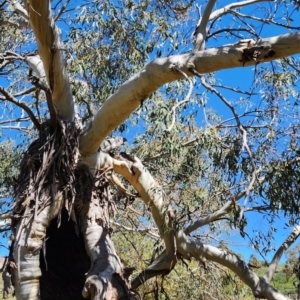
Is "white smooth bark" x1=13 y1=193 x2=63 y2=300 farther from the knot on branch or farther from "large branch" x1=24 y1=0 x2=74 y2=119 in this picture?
the knot on branch

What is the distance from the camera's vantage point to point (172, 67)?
4.81 metres

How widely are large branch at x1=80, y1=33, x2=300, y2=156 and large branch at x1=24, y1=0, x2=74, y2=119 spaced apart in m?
0.38

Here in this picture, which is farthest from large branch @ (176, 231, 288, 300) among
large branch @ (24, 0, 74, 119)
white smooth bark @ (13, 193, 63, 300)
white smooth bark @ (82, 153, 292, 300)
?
large branch @ (24, 0, 74, 119)

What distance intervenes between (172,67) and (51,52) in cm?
114

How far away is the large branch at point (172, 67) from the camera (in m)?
4.36

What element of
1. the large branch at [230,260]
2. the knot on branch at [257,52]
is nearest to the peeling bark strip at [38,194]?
the large branch at [230,260]

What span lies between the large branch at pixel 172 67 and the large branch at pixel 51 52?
38 cm

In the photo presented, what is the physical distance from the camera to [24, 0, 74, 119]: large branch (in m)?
4.66

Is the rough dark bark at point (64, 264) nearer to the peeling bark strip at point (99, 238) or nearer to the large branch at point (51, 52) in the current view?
the peeling bark strip at point (99, 238)

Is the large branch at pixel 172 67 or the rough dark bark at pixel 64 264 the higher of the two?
the large branch at pixel 172 67

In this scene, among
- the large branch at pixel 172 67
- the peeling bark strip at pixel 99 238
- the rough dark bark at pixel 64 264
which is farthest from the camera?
the rough dark bark at pixel 64 264

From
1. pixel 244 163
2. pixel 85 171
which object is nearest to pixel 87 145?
pixel 85 171

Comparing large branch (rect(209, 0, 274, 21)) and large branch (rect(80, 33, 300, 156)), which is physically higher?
large branch (rect(209, 0, 274, 21))

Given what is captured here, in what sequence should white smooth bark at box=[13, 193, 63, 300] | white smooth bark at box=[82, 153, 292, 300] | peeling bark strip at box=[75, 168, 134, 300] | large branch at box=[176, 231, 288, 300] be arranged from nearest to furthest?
peeling bark strip at box=[75, 168, 134, 300] < white smooth bark at box=[13, 193, 63, 300] < white smooth bark at box=[82, 153, 292, 300] < large branch at box=[176, 231, 288, 300]
